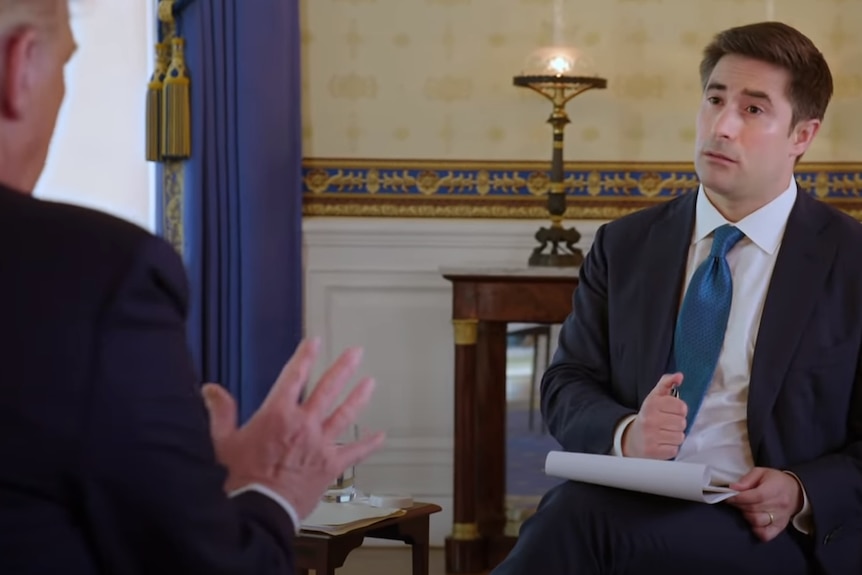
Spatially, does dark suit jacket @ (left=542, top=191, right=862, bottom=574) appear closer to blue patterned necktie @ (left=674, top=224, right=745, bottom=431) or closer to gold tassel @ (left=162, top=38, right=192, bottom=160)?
Answer: blue patterned necktie @ (left=674, top=224, right=745, bottom=431)

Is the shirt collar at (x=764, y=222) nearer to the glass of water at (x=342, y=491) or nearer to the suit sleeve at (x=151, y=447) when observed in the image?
the glass of water at (x=342, y=491)

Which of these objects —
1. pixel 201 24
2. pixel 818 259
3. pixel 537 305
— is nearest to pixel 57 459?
pixel 818 259

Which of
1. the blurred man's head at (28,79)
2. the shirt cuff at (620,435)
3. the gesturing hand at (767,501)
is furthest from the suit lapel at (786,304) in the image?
the blurred man's head at (28,79)

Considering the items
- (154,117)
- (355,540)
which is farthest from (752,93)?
(154,117)

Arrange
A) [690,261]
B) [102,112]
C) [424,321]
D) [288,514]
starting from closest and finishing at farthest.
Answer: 1. [288,514]
2. [690,261]
3. [102,112]
4. [424,321]

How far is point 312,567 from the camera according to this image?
2.81 metres

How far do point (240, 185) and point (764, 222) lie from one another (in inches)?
84.5

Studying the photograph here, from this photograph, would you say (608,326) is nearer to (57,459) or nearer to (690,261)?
(690,261)

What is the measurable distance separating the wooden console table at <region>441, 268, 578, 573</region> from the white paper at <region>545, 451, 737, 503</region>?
5.37 ft

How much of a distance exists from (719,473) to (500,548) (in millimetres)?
1893

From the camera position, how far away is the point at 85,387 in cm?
116

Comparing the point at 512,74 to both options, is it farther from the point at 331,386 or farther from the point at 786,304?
the point at 331,386

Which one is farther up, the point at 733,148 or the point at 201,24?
the point at 201,24

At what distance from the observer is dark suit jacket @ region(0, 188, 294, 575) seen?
1.16 meters
